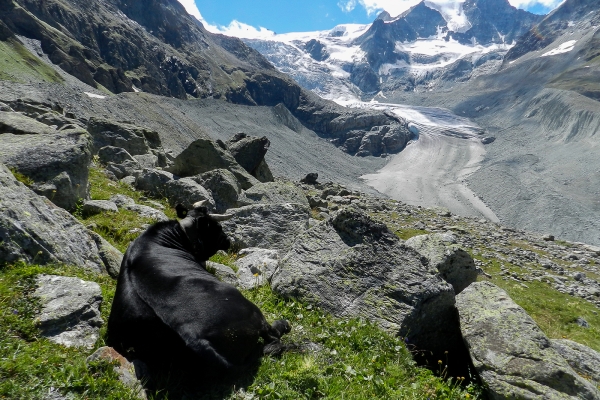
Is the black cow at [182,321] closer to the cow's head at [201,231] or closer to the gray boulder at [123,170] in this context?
the cow's head at [201,231]

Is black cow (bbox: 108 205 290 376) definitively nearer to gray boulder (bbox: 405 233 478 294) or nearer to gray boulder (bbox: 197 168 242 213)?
gray boulder (bbox: 405 233 478 294)

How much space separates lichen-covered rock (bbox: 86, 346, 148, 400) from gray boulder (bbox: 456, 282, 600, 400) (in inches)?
185

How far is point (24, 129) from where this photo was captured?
11.5 m

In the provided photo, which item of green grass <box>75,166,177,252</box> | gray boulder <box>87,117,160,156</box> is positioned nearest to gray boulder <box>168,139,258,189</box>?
gray boulder <box>87,117,160,156</box>

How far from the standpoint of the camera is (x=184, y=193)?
14773mm

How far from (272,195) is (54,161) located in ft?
29.1

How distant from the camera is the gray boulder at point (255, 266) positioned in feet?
26.9

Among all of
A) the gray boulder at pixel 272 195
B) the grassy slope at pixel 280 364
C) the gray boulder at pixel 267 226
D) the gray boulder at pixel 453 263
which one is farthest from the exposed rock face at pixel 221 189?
the grassy slope at pixel 280 364

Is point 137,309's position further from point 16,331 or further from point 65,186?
point 65,186

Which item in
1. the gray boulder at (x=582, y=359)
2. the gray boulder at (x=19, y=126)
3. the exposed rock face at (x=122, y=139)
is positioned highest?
the gray boulder at (x=582, y=359)

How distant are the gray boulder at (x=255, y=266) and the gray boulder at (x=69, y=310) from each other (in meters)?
3.16

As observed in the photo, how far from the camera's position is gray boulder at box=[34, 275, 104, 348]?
15.4 feet

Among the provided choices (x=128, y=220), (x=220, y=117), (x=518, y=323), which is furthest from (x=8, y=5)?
(x=518, y=323)

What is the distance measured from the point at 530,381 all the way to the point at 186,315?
4816mm
